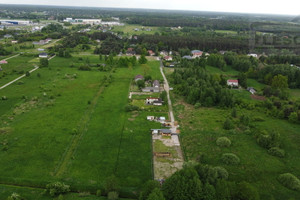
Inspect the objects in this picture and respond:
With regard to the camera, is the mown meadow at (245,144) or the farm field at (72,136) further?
the mown meadow at (245,144)

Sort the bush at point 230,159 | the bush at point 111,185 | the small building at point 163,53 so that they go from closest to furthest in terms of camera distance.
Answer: the bush at point 111,185, the bush at point 230,159, the small building at point 163,53

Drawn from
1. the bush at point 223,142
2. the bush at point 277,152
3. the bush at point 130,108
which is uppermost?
the bush at point 130,108

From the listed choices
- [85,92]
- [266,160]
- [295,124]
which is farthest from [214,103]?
[85,92]

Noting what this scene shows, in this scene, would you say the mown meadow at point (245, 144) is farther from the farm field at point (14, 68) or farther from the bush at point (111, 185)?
the farm field at point (14, 68)

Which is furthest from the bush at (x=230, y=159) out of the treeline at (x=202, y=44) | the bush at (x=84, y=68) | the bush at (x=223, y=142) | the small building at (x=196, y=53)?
the treeline at (x=202, y=44)

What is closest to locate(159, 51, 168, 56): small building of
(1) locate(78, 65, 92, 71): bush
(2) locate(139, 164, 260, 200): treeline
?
(1) locate(78, 65, 92, 71): bush

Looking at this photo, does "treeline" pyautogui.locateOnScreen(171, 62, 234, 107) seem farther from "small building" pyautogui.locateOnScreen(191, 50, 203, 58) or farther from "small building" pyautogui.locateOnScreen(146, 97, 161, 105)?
"small building" pyautogui.locateOnScreen(191, 50, 203, 58)
